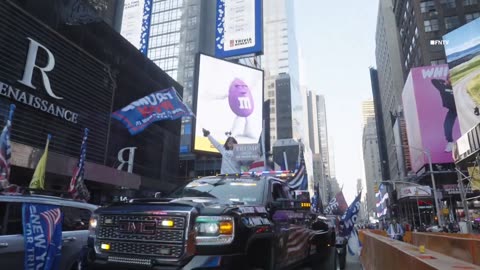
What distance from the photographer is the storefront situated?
1725 cm

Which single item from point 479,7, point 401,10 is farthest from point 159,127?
point 401,10

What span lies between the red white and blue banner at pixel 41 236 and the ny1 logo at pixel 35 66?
13572 millimetres

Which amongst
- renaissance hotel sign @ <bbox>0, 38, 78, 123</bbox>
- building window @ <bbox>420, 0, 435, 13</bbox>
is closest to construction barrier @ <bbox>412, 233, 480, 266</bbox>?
renaissance hotel sign @ <bbox>0, 38, 78, 123</bbox>

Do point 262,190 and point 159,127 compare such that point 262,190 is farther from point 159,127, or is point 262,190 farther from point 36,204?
point 159,127

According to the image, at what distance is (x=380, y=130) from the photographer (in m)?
126

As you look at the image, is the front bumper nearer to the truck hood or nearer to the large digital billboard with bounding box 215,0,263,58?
the truck hood

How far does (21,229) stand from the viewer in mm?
6242

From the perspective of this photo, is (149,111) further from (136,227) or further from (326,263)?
(136,227)

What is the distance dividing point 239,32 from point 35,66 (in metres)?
32.9

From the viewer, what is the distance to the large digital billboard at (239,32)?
155ft

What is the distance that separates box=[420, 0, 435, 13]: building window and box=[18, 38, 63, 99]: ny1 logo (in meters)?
65.0

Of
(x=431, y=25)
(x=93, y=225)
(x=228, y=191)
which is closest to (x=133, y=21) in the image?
(x=431, y=25)

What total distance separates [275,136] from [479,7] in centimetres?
6578

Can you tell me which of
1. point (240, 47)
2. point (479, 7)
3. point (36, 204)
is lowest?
point (36, 204)
